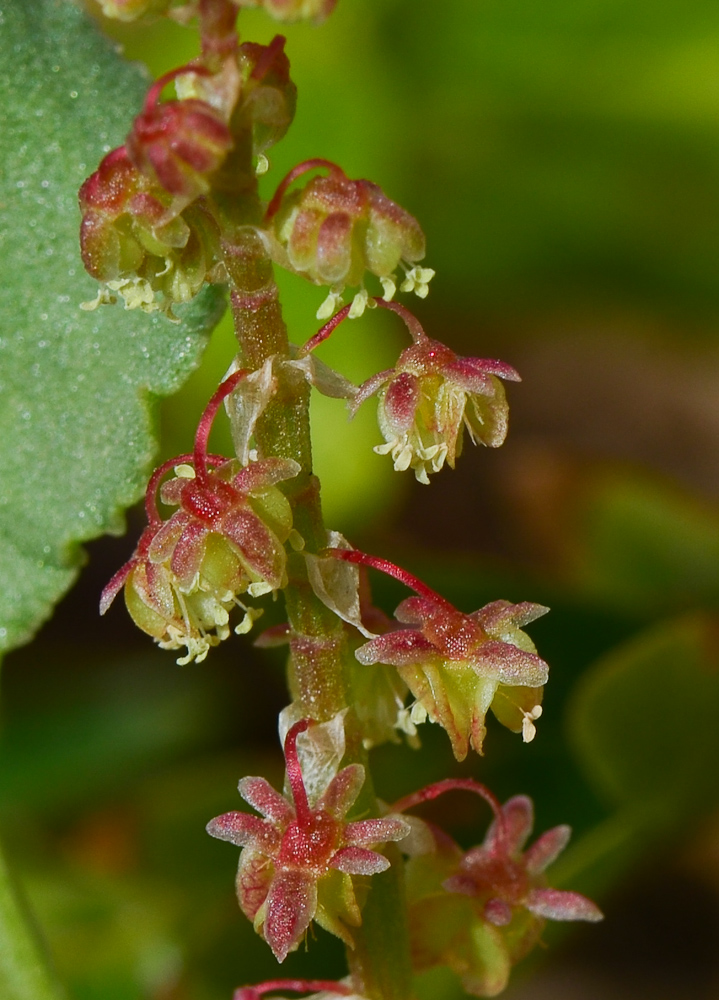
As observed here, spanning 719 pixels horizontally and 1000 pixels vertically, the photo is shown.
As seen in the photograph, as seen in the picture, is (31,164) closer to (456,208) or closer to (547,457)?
(547,457)

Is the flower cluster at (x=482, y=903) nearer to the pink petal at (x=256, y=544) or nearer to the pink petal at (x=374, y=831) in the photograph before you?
the pink petal at (x=374, y=831)

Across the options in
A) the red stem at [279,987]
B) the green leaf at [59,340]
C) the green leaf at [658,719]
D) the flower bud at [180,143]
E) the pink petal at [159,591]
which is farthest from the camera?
the green leaf at [658,719]

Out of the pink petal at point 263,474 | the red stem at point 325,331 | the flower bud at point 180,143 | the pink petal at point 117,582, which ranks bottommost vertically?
the pink petal at point 117,582

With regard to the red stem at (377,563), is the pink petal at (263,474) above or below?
above

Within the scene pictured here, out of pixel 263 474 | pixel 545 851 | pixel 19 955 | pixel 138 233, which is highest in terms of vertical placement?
pixel 138 233

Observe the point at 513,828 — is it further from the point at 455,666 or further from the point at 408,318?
the point at 408,318

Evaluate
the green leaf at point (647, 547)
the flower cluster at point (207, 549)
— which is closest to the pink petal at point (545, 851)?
the flower cluster at point (207, 549)

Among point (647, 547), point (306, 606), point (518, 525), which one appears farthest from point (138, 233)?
point (518, 525)
